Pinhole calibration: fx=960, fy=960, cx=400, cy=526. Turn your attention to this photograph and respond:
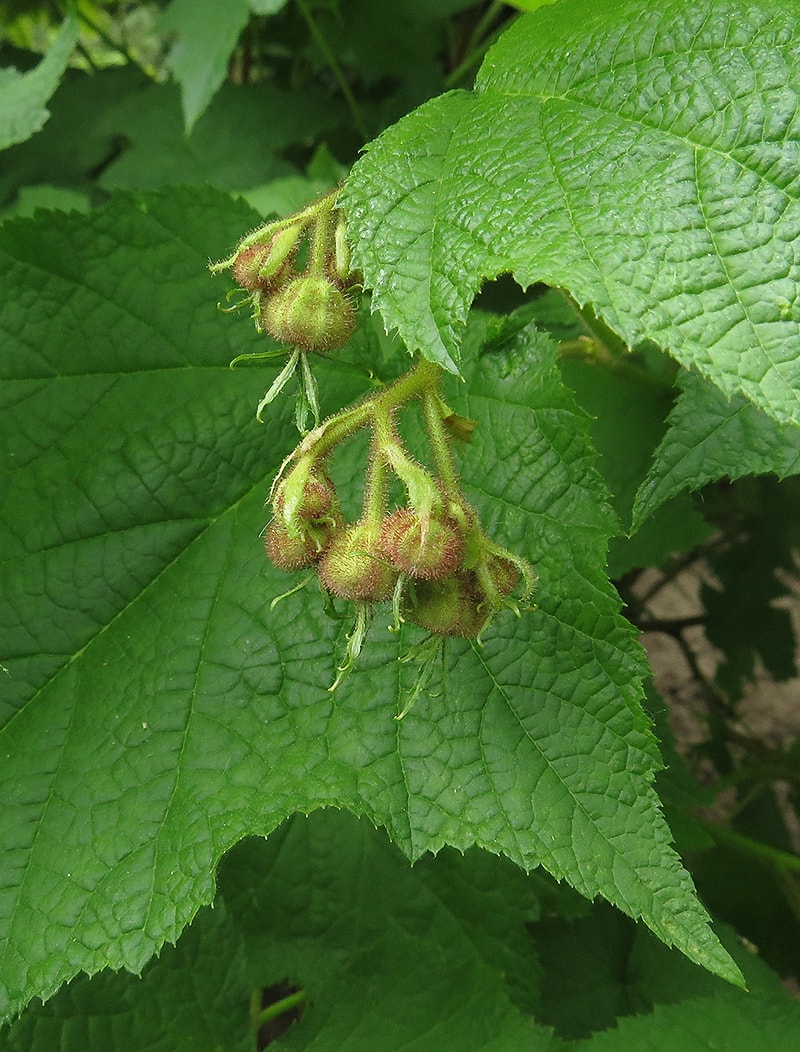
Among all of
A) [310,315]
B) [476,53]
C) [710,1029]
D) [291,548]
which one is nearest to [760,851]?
[710,1029]

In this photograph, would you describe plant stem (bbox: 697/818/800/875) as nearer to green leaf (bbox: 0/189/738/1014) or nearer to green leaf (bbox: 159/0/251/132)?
green leaf (bbox: 0/189/738/1014)

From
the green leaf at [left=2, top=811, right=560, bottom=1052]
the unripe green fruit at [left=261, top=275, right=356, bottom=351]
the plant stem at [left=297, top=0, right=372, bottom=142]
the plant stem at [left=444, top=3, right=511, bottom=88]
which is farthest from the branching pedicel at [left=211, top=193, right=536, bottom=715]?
the plant stem at [left=444, top=3, right=511, bottom=88]

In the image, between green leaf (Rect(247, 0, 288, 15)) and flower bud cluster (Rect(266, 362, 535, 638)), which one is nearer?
flower bud cluster (Rect(266, 362, 535, 638))

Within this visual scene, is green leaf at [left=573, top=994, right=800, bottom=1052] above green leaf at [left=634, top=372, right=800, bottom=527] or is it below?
below

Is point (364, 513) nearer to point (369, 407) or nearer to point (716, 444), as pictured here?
point (369, 407)

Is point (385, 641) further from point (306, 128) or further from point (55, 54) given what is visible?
point (306, 128)

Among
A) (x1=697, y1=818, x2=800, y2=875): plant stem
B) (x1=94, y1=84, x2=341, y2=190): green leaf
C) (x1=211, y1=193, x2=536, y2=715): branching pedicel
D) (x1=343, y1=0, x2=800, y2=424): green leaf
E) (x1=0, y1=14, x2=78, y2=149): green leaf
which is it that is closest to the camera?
(x1=343, y1=0, x2=800, y2=424): green leaf

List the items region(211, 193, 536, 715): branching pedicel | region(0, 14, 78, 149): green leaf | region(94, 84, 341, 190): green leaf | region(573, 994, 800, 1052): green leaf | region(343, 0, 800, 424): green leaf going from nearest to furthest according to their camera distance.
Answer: region(343, 0, 800, 424): green leaf < region(211, 193, 536, 715): branching pedicel < region(573, 994, 800, 1052): green leaf < region(0, 14, 78, 149): green leaf < region(94, 84, 341, 190): green leaf
